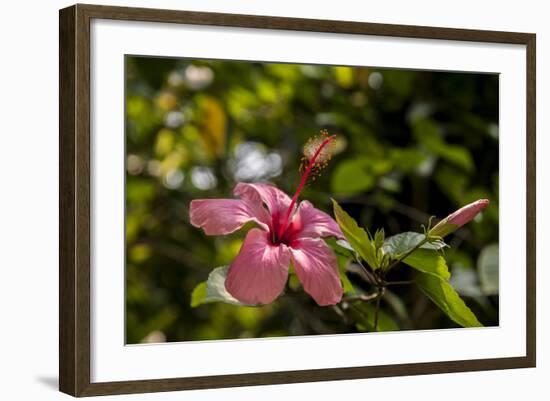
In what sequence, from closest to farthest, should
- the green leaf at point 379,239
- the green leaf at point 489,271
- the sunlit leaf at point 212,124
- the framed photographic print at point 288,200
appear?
the framed photographic print at point 288,200 → the green leaf at point 379,239 → the green leaf at point 489,271 → the sunlit leaf at point 212,124

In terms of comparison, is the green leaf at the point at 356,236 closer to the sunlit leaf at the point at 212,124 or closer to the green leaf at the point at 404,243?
the green leaf at the point at 404,243

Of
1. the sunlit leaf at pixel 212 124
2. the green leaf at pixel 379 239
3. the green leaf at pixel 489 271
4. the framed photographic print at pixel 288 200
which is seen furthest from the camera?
the sunlit leaf at pixel 212 124

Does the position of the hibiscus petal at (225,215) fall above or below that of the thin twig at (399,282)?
above

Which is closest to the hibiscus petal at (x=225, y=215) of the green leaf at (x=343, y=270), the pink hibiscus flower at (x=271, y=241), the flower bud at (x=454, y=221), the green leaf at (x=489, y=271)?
the pink hibiscus flower at (x=271, y=241)

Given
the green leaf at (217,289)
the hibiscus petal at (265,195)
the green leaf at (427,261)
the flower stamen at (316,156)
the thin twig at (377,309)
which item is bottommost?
the thin twig at (377,309)

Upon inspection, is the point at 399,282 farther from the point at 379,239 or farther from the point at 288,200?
the point at 288,200

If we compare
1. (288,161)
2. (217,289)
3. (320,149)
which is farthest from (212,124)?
(217,289)

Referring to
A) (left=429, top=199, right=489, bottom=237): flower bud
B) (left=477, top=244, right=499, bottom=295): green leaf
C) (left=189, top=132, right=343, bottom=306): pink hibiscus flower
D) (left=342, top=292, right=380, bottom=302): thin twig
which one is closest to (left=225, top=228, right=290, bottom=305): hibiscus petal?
(left=189, top=132, right=343, bottom=306): pink hibiscus flower

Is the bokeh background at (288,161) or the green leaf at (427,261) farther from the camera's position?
the bokeh background at (288,161)

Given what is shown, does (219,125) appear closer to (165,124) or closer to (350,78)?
(165,124)
